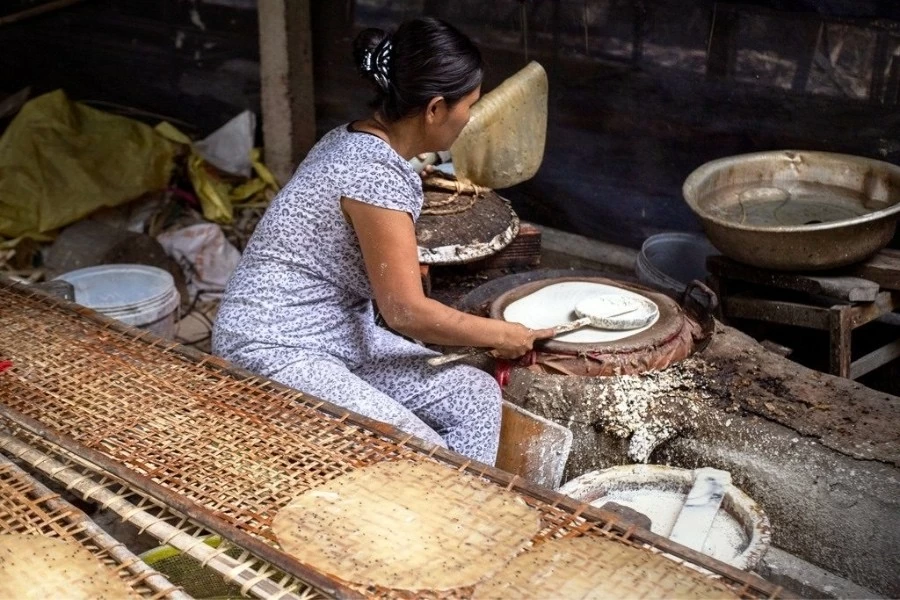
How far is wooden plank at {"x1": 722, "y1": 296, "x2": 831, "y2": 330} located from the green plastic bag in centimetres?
358

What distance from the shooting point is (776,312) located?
4082 millimetres

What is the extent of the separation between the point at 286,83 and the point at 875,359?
12.6 ft

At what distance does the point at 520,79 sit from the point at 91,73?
397 centimetres

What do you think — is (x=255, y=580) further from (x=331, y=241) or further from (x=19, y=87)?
(x=19, y=87)

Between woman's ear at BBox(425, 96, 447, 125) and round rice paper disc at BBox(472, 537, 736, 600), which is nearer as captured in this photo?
round rice paper disc at BBox(472, 537, 736, 600)

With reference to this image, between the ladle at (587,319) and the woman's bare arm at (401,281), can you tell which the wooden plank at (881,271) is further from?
the woman's bare arm at (401,281)

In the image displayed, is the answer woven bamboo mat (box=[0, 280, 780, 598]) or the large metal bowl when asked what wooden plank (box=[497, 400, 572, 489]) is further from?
the large metal bowl

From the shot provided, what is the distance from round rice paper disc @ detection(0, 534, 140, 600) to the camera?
206cm

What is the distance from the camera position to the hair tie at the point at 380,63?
2.90 metres

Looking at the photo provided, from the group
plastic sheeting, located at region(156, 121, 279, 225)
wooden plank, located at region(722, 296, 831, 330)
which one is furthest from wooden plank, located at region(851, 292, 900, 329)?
plastic sheeting, located at region(156, 121, 279, 225)

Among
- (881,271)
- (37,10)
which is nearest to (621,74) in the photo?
(881,271)

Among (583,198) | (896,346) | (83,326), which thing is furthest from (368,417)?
(583,198)

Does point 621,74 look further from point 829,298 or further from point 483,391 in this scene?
point 483,391

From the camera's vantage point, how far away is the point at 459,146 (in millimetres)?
4383
